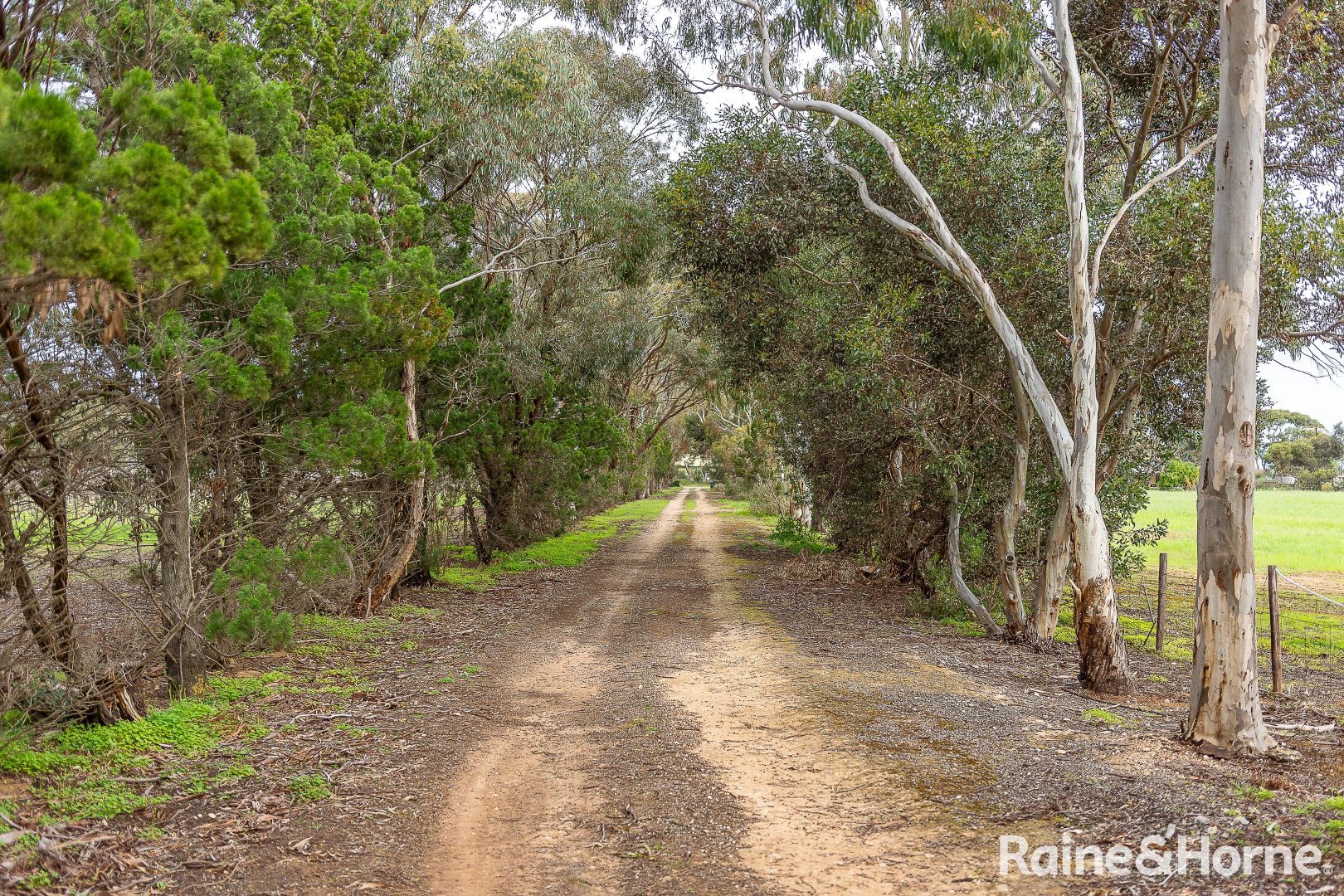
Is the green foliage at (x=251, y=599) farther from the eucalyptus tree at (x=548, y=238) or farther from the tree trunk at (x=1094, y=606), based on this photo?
the tree trunk at (x=1094, y=606)

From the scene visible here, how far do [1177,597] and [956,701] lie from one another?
14.1 m

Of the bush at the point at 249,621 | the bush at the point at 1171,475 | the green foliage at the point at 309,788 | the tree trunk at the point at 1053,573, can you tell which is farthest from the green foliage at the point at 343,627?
the bush at the point at 1171,475

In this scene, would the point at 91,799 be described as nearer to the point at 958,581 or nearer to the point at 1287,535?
the point at 958,581

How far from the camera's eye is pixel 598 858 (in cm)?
482

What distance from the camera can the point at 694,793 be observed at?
5793 mm

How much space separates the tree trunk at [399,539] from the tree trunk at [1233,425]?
32.2 ft

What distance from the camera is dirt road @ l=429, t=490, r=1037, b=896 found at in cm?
461

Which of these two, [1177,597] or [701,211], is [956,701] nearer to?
[701,211]

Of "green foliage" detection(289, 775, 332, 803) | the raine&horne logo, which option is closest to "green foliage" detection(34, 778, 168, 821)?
"green foliage" detection(289, 775, 332, 803)

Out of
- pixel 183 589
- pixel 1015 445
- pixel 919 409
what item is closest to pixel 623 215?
pixel 919 409

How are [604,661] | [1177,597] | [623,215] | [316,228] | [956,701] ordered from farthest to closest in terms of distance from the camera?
1. [1177,597]
2. [623,215]
3. [604,661]
4. [316,228]
5. [956,701]

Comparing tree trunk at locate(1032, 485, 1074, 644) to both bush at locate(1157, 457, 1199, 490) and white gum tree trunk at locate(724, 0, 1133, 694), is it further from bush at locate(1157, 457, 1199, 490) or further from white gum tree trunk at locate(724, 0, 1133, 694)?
white gum tree trunk at locate(724, 0, 1133, 694)

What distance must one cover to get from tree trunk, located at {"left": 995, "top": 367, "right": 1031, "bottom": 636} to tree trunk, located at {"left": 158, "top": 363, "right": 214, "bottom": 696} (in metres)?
8.98

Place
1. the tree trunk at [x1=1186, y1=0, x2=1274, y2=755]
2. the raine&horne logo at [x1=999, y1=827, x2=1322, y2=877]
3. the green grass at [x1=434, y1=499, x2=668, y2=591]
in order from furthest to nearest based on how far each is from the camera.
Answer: the green grass at [x1=434, y1=499, x2=668, y2=591]
the tree trunk at [x1=1186, y1=0, x2=1274, y2=755]
the raine&horne logo at [x1=999, y1=827, x2=1322, y2=877]
